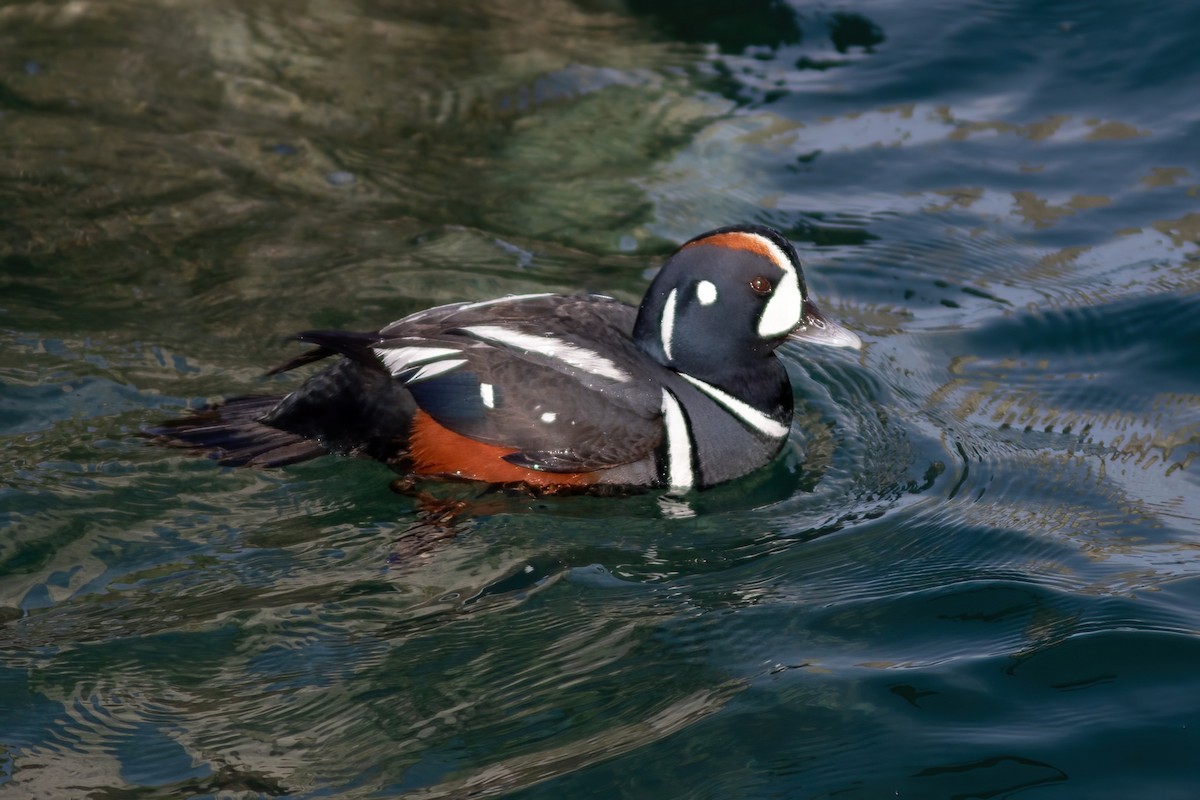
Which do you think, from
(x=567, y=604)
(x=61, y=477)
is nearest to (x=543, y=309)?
(x=567, y=604)

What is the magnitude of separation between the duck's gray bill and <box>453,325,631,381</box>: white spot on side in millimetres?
872

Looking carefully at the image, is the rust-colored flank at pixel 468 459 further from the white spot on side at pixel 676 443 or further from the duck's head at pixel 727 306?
the duck's head at pixel 727 306

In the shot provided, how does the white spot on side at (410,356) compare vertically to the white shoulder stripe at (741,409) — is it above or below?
above

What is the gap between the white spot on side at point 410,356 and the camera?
218 inches

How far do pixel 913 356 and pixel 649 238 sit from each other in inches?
72.0

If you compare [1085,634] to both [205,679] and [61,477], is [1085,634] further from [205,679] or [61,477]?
[61,477]

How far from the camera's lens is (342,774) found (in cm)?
406

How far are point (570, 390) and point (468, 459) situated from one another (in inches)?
20.6

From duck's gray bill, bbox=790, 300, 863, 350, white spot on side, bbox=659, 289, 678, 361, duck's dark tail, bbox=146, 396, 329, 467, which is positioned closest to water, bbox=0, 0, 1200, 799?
duck's dark tail, bbox=146, 396, 329, 467

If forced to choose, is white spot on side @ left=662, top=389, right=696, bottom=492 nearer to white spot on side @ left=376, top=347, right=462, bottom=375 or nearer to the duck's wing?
the duck's wing

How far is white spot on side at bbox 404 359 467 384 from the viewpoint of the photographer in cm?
552

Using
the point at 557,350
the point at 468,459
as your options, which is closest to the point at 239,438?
the point at 468,459

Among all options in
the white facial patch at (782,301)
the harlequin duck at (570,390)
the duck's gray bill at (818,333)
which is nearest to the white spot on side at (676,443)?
the harlequin duck at (570,390)

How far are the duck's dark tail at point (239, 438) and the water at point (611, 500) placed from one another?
114mm
